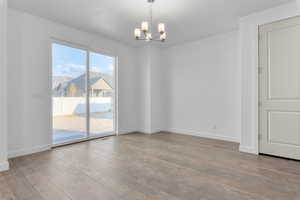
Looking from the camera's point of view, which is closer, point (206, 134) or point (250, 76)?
point (250, 76)

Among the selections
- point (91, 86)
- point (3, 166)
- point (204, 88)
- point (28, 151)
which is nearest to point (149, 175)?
point (3, 166)

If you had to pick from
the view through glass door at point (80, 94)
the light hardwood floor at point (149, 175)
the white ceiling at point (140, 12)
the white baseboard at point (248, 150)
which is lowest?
the light hardwood floor at point (149, 175)

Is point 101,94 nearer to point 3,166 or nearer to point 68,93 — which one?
point 68,93

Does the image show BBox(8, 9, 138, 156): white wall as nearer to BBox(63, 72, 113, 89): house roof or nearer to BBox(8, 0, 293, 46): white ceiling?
BBox(8, 0, 293, 46): white ceiling

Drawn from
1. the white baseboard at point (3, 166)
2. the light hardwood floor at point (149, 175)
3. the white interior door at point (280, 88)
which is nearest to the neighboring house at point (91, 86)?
the light hardwood floor at point (149, 175)

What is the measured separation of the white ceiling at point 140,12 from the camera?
3139 millimetres

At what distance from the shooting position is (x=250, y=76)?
3.58 m

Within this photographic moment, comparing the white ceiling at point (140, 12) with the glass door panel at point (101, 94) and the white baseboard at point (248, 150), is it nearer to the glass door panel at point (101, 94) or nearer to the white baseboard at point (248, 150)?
the glass door panel at point (101, 94)

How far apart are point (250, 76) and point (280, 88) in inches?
23.1

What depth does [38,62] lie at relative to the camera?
11.9 ft

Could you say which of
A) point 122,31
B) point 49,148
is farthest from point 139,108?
point 49,148

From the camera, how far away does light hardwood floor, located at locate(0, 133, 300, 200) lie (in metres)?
2.01

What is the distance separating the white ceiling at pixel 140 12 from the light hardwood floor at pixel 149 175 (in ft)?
9.81

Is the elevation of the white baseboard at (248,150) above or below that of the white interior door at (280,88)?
below
